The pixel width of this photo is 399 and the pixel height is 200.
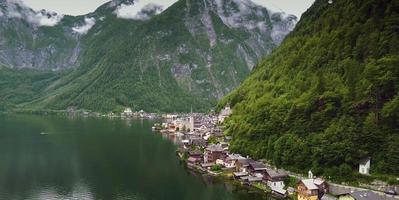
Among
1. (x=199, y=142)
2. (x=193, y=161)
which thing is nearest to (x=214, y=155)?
(x=193, y=161)

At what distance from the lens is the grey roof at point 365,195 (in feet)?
162

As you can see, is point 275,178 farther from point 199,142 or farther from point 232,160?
point 199,142

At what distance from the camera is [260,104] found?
87500 mm

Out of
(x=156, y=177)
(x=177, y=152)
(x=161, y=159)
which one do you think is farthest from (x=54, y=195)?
(x=177, y=152)

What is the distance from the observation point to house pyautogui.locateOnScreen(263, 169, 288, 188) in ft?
196

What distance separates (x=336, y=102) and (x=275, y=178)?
15.1 m

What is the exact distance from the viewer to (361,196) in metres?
49.9

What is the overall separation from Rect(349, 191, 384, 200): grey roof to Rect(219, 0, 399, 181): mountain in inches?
172

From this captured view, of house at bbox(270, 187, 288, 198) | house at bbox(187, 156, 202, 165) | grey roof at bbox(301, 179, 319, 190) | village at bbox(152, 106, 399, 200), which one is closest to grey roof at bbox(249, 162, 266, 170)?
village at bbox(152, 106, 399, 200)

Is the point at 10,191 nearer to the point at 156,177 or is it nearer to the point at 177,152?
the point at 156,177

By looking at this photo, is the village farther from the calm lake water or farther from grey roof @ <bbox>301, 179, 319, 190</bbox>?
the calm lake water

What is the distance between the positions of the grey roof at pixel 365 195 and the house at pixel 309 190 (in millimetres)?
4139

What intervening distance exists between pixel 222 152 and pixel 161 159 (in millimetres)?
12784

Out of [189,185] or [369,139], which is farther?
[189,185]
